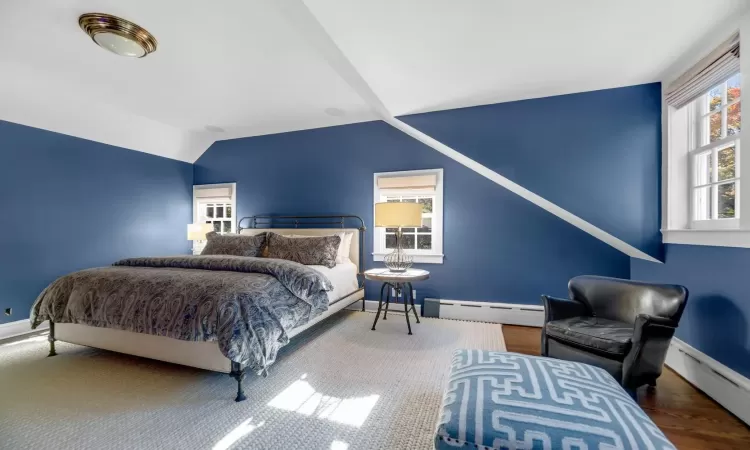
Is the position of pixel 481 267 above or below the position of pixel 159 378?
above

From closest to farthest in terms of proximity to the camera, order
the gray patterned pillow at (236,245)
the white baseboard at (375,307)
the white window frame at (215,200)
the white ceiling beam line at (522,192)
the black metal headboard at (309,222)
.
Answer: the white ceiling beam line at (522,192), the gray patterned pillow at (236,245), the white baseboard at (375,307), the black metal headboard at (309,222), the white window frame at (215,200)

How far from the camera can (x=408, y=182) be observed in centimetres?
387

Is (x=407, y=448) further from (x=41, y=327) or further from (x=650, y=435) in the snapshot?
(x=41, y=327)

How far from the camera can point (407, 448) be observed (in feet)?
4.98

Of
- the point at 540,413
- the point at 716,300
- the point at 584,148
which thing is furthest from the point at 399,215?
the point at 716,300

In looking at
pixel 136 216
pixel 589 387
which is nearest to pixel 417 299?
pixel 589 387

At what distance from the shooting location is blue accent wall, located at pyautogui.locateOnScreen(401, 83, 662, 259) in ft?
8.97

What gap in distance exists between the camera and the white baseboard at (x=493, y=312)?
3428 millimetres

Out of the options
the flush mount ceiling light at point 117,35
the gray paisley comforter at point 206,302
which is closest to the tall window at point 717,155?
the gray paisley comforter at point 206,302

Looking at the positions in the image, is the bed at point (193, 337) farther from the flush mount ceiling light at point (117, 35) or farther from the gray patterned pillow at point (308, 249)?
the flush mount ceiling light at point (117, 35)

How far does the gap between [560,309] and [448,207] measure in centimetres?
174

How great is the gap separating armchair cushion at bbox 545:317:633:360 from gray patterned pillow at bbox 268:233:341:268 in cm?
226

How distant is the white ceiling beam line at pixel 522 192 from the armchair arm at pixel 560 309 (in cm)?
94

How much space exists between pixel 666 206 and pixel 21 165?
6185 mm
